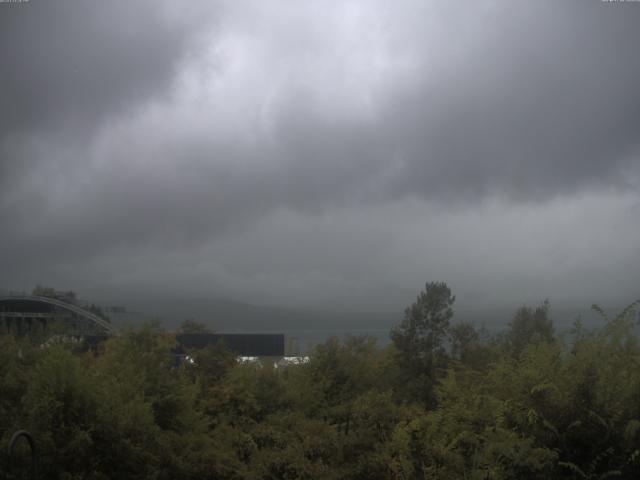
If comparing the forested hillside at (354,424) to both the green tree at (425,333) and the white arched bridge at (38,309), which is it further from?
the white arched bridge at (38,309)

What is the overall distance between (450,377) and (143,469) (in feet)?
21.7

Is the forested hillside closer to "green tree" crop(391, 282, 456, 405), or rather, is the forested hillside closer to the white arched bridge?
"green tree" crop(391, 282, 456, 405)

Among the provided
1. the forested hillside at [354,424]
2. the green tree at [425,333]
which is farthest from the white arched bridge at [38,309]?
the forested hillside at [354,424]

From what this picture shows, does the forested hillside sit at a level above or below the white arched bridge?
below

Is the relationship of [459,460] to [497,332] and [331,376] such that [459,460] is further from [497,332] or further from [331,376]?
[497,332]

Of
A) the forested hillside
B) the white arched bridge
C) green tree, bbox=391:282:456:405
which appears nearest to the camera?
the forested hillside

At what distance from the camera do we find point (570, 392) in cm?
1005

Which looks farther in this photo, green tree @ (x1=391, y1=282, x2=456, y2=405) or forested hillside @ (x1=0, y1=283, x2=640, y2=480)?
green tree @ (x1=391, y1=282, x2=456, y2=405)

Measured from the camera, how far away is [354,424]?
13.6m

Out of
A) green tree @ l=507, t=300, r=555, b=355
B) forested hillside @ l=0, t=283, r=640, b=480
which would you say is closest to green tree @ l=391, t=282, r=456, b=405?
green tree @ l=507, t=300, r=555, b=355

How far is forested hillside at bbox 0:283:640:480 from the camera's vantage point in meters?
9.84

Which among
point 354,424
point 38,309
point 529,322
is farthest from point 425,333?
point 38,309

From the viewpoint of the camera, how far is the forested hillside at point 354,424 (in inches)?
388

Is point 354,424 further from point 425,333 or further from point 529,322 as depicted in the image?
point 529,322
